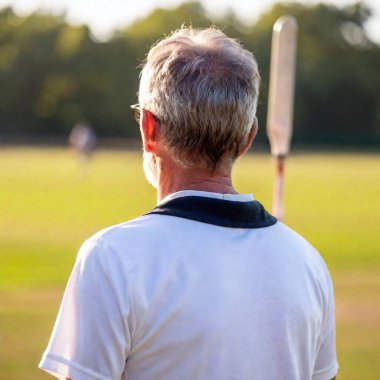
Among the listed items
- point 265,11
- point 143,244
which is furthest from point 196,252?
point 265,11

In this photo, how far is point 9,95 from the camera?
77.5 meters

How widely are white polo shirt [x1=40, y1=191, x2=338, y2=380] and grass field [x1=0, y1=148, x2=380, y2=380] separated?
505 cm

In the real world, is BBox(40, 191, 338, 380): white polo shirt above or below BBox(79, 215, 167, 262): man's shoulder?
below

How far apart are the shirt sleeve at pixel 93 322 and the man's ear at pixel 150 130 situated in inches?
13.2

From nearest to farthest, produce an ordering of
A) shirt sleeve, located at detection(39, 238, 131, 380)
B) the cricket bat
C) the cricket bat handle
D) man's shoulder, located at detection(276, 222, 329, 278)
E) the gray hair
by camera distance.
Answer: shirt sleeve, located at detection(39, 238, 131, 380) < the gray hair < man's shoulder, located at detection(276, 222, 329, 278) < the cricket bat < the cricket bat handle

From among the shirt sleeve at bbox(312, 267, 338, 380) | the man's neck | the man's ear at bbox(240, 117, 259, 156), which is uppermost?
the man's ear at bbox(240, 117, 259, 156)

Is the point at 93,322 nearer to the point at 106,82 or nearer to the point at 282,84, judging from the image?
the point at 282,84

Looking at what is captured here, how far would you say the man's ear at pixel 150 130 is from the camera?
2412 mm

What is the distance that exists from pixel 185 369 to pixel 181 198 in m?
0.39

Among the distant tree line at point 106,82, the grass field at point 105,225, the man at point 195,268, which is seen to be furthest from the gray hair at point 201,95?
the distant tree line at point 106,82

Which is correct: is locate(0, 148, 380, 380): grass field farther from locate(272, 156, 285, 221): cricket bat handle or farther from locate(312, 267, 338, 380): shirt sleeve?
locate(312, 267, 338, 380): shirt sleeve

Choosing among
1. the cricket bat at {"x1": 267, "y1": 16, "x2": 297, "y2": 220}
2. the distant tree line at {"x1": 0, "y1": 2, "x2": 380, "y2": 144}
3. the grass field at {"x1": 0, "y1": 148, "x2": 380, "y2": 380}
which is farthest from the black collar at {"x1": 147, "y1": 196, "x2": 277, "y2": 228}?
the distant tree line at {"x1": 0, "y1": 2, "x2": 380, "y2": 144}

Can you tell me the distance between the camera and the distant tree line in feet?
252

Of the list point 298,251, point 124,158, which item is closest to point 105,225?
point 298,251
